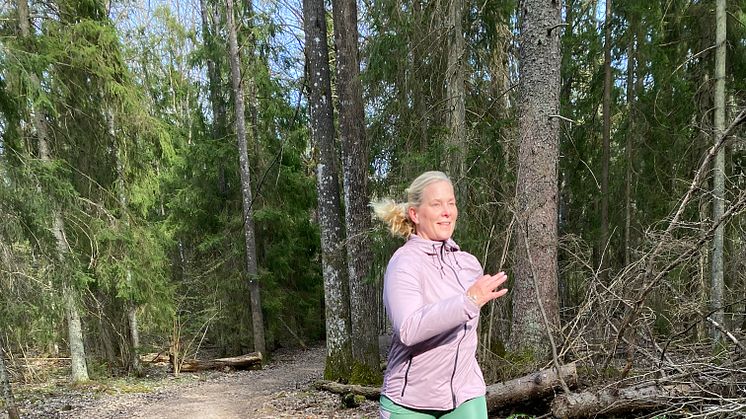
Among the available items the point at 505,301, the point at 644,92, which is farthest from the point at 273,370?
the point at 644,92

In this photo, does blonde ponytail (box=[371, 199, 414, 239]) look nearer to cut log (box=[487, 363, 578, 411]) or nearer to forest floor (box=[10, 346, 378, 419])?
cut log (box=[487, 363, 578, 411])

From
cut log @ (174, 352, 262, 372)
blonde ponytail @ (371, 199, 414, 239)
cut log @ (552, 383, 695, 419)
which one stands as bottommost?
cut log @ (174, 352, 262, 372)

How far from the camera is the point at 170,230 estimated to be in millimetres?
13281

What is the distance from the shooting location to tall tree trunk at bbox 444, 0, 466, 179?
622cm

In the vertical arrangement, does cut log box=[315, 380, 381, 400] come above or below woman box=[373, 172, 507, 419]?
below

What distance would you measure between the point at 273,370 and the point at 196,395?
3.57 meters

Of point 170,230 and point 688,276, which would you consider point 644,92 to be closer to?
point 688,276

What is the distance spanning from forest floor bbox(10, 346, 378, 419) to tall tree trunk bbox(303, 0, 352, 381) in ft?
3.02

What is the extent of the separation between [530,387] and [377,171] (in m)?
4.31

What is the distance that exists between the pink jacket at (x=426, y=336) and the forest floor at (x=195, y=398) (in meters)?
4.11

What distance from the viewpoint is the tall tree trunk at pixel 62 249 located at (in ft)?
21.6

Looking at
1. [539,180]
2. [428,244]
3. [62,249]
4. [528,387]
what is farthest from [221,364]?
[428,244]

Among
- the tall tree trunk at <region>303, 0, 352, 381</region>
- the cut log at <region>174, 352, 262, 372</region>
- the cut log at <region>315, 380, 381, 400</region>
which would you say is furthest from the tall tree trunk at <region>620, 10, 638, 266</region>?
the cut log at <region>174, 352, 262, 372</region>

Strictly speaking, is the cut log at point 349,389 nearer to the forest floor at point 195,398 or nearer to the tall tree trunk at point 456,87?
the forest floor at point 195,398
